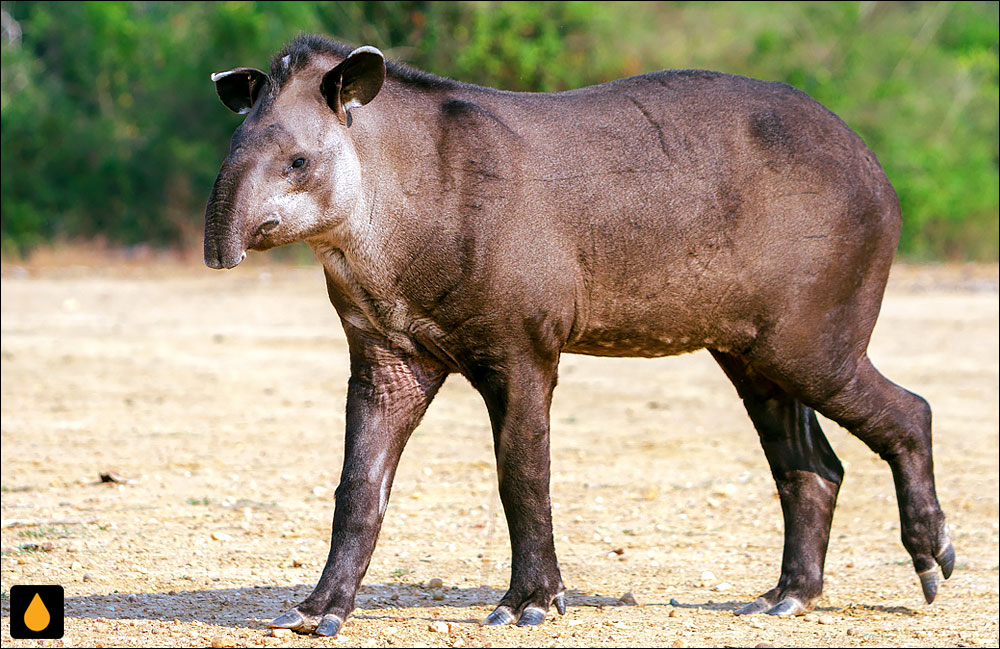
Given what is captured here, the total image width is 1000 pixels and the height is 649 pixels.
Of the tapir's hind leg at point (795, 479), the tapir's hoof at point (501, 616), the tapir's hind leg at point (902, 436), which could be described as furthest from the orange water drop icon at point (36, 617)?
the tapir's hind leg at point (902, 436)

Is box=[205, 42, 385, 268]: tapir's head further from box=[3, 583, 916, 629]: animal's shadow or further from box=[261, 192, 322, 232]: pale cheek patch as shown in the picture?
box=[3, 583, 916, 629]: animal's shadow

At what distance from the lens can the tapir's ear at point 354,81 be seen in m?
5.43

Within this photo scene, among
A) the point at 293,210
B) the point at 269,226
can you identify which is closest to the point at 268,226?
the point at 269,226

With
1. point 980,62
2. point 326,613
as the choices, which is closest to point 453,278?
point 326,613

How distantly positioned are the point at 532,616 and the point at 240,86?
245 centimetres

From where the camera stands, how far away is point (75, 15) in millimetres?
24062

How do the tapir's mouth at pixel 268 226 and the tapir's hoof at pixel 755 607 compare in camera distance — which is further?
the tapir's hoof at pixel 755 607

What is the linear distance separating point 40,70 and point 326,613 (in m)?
20.1

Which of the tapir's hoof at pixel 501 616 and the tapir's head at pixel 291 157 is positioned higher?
the tapir's head at pixel 291 157

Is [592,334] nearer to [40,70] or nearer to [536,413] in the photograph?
[536,413]

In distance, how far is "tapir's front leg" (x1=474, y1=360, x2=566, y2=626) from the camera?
5.71 meters

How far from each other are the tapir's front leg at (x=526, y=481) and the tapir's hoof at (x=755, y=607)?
3.73ft

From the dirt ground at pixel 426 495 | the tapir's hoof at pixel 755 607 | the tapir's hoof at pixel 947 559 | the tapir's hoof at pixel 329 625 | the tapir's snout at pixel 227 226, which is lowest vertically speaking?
the dirt ground at pixel 426 495

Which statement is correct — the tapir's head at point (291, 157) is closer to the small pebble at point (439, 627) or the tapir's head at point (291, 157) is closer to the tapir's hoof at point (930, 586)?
the small pebble at point (439, 627)
